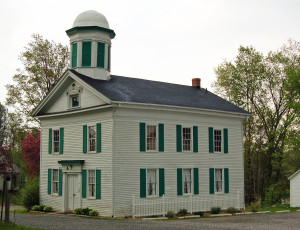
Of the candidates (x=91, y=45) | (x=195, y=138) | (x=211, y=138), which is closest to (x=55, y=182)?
(x=91, y=45)

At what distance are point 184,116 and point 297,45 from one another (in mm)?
22764

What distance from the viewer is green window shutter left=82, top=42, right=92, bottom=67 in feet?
89.4

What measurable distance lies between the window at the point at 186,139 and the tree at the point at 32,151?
16.9 m

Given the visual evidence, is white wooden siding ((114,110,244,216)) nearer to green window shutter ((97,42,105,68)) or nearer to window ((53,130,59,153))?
green window shutter ((97,42,105,68))

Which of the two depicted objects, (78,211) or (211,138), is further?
(211,138)

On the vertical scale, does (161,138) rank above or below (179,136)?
below

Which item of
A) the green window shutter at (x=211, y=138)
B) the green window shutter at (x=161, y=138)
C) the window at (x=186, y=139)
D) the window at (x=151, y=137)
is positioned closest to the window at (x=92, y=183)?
the window at (x=151, y=137)

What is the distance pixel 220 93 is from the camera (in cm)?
4644

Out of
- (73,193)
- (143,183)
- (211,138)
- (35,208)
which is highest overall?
→ (211,138)

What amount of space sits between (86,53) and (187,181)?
10.5 metres

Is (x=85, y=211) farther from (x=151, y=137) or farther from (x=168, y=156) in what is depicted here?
(x=168, y=156)

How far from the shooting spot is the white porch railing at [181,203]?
76.4ft

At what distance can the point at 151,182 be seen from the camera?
79.9ft

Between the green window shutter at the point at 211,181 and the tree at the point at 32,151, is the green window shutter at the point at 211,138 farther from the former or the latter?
→ the tree at the point at 32,151
